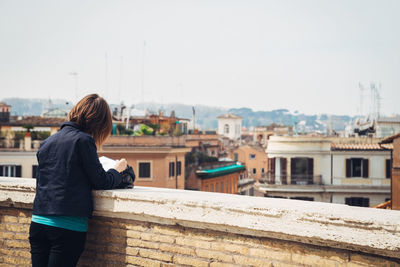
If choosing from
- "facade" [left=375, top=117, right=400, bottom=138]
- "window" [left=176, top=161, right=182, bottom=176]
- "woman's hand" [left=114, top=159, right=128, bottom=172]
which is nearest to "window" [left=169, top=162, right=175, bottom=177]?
"window" [left=176, top=161, right=182, bottom=176]

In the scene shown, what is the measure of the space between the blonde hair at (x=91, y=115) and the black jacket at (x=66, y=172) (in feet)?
0.21

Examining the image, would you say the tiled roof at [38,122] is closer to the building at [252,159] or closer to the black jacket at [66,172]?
the building at [252,159]

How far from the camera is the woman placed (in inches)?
145

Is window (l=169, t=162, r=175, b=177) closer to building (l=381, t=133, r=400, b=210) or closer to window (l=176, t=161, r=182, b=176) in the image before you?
window (l=176, t=161, r=182, b=176)

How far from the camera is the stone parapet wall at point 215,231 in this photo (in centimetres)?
316

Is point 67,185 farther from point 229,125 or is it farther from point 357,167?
point 229,125

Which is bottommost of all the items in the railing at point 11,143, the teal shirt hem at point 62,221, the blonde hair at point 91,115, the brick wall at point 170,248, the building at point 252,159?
the building at point 252,159

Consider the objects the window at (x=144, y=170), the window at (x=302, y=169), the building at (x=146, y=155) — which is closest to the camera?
the window at (x=302, y=169)

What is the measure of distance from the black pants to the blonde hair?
0.75m

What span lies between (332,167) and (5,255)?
30267mm

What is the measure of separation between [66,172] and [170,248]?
0.97 meters

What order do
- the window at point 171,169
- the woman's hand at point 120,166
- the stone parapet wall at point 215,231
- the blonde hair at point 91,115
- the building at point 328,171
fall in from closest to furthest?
the stone parapet wall at point 215,231 → the blonde hair at point 91,115 → the woman's hand at point 120,166 → the building at point 328,171 → the window at point 171,169

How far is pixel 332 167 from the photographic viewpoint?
1302 inches

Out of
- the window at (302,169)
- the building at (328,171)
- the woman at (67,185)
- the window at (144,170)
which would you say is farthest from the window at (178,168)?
the woman at (67,185)
